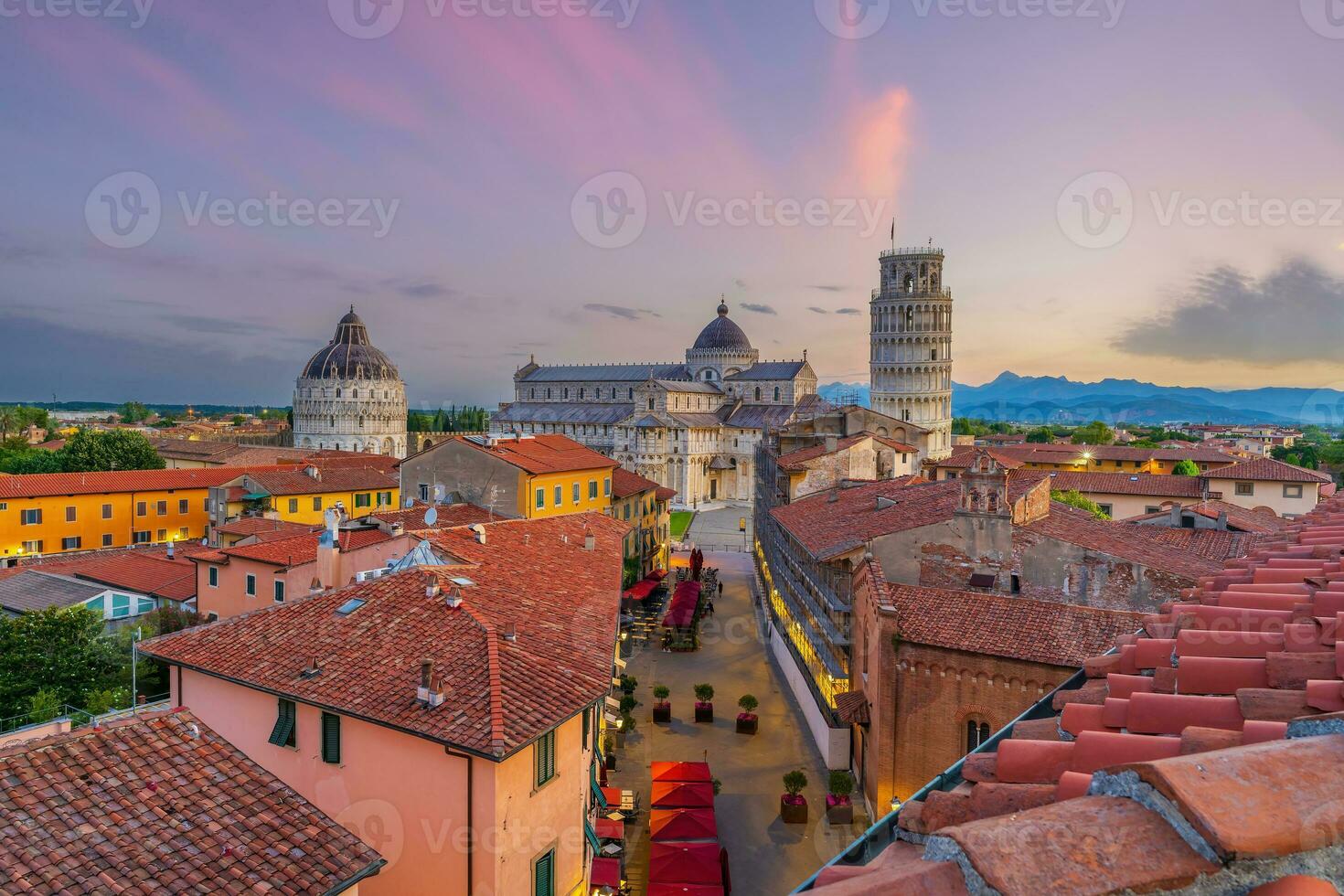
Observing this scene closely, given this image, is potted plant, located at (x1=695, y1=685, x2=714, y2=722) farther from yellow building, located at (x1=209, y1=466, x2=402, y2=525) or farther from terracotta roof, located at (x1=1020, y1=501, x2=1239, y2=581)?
yellow building, located at (x1=209, y1=466, x2=402, y2=525)

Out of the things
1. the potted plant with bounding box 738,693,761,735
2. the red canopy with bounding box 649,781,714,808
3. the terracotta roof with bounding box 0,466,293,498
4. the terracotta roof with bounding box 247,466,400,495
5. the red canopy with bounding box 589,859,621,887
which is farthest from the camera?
the terracotta roof with bounding box 247,466,400,495

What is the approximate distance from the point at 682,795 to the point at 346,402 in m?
117

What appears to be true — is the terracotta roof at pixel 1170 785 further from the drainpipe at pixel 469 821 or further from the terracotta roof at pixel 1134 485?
the terracotta roof at pixel 1134 485

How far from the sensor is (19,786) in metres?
8.08

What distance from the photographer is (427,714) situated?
432 inches

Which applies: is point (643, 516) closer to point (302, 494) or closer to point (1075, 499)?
point (302, 494)

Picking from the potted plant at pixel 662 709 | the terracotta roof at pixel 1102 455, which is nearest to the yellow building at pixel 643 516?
the potted plant at pixel 662 709

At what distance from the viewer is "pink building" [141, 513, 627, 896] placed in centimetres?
1067

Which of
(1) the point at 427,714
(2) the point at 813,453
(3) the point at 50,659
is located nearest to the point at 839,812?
(1) the point at 427,714

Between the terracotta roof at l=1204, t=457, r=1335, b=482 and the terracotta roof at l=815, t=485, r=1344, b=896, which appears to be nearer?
the terracotta roof at l=815, t=485, r=1344, b=896

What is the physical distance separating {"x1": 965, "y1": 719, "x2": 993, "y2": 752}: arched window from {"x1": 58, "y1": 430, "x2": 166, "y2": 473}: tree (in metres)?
72.6

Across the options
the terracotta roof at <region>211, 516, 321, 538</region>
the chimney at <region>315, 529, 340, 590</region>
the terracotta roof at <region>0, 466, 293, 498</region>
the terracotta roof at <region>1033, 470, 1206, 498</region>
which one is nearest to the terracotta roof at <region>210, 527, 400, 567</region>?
the chimney at <region>315, 529, 340, 590</region>

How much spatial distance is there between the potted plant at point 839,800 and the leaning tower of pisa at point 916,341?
75.5m

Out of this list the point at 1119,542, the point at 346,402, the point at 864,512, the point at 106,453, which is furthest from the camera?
the point at 346,402
